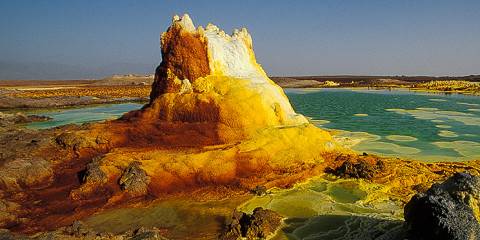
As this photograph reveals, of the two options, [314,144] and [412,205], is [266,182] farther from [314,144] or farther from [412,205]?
[412,205]

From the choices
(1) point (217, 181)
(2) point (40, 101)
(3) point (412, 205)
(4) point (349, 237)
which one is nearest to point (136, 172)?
(1) point (217, 181)

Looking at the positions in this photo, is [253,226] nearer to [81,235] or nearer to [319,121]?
[81,235]

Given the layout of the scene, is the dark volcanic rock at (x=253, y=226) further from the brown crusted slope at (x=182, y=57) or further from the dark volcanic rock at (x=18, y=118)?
the dark volcanic rock at (x=18, y=118)

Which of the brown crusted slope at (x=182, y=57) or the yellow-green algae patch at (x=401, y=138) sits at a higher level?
the brown crusted slope at (x=182, y=57)

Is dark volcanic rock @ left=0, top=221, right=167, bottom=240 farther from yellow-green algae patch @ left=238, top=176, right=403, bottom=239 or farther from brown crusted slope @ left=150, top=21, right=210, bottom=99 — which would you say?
brown crusted slope @ left=150, top=21, right=210, bottom=99

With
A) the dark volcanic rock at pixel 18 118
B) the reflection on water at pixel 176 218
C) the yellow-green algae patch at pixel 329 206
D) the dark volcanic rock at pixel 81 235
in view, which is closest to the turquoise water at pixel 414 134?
the yellow-green algae patch at pixel 329 206
